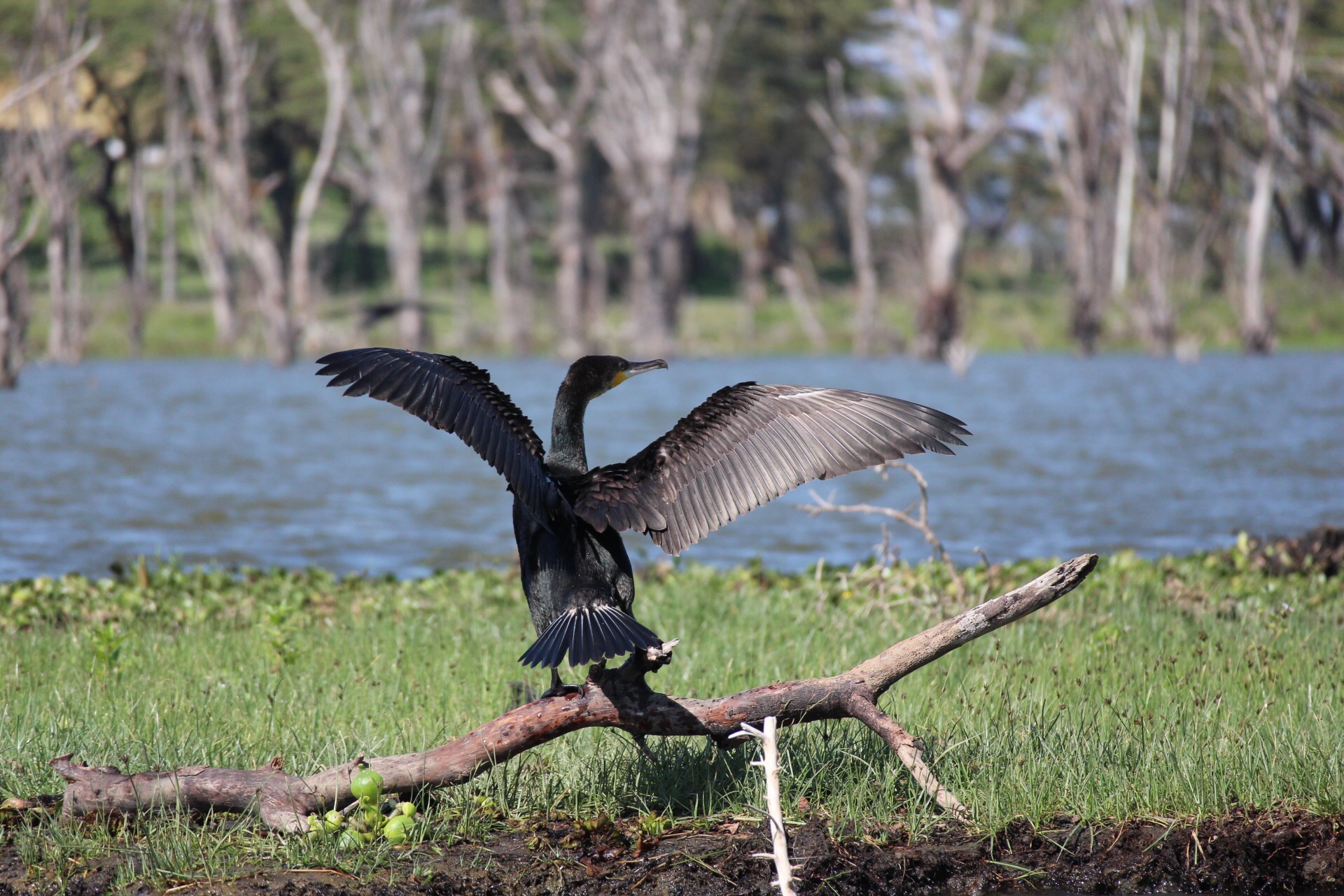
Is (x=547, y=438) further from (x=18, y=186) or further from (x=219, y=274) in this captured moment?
(x=219, y=274)

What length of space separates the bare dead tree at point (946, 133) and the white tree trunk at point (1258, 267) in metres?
8.89

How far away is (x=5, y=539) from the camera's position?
1184 cm

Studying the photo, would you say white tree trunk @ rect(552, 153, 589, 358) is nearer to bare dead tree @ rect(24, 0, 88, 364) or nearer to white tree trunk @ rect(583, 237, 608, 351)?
white tree trunk @ rect(583, 237, 608, 351)

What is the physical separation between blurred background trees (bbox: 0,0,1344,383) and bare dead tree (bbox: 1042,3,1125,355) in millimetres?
117

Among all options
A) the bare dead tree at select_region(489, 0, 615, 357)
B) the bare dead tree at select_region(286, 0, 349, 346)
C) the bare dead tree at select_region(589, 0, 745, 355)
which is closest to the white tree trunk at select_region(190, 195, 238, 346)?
the bare dead tree at select_region(286, 0, 349, 346)

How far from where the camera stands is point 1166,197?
136ft

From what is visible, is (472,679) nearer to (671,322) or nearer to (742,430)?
(742,430)

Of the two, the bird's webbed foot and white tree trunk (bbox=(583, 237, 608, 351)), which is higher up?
white tree trunk (bbox=(583, 237, 608, 351))

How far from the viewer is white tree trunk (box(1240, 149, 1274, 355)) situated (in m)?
40.7

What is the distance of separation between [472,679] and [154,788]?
2.01 meters

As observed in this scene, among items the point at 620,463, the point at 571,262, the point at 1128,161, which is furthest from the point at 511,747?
the point at 1128,161

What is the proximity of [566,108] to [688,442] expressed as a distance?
46595 mm

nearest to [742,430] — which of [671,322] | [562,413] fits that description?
[562,413]

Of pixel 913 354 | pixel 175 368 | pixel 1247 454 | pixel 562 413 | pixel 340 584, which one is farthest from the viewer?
pixel 913 354
